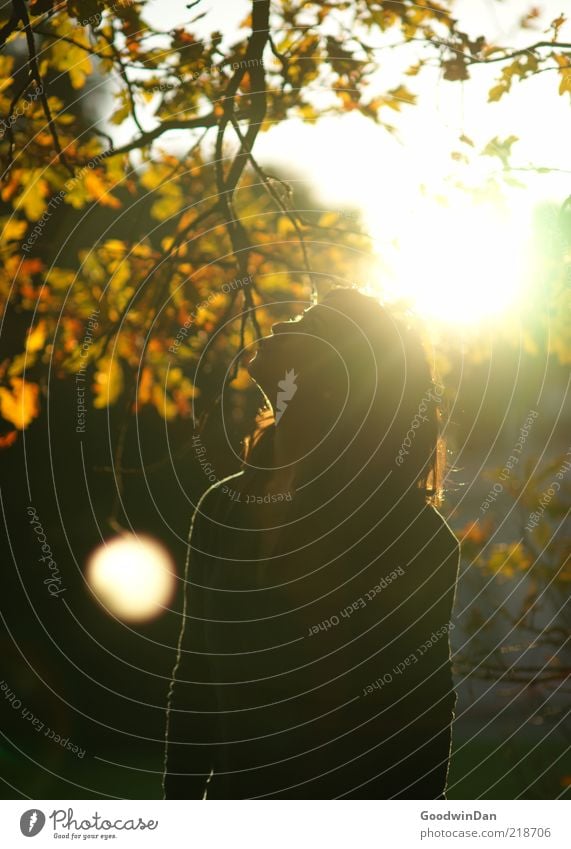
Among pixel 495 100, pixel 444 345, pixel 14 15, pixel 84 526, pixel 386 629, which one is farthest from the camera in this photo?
pixel 84 526

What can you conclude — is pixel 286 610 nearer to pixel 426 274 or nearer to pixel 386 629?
pixel 386 629

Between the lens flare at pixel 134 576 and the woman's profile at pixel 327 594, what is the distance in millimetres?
3716

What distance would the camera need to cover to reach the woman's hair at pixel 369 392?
8.16ft

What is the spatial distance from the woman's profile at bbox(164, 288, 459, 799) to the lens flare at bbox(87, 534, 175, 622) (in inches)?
146

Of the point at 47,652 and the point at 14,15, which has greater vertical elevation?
the point at 14,15

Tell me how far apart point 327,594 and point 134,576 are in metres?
Result: 4.09

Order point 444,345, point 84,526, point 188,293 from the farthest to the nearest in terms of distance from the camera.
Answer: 1. point 84,526
2. point 188,293
3. point 444,345

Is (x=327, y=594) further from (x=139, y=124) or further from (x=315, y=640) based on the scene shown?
(x=139, y=124)

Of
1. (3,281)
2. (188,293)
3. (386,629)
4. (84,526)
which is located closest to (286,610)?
(386,629)

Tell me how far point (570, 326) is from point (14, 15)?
280 cm

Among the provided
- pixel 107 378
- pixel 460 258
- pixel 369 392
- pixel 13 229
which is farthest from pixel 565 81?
pixel 107 378

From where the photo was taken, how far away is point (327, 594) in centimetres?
242

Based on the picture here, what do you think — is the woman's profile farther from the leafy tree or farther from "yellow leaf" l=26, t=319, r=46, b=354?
"yellow leaf" l=26, t=319, r=46, b=354

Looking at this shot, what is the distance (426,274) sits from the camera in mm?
3752
